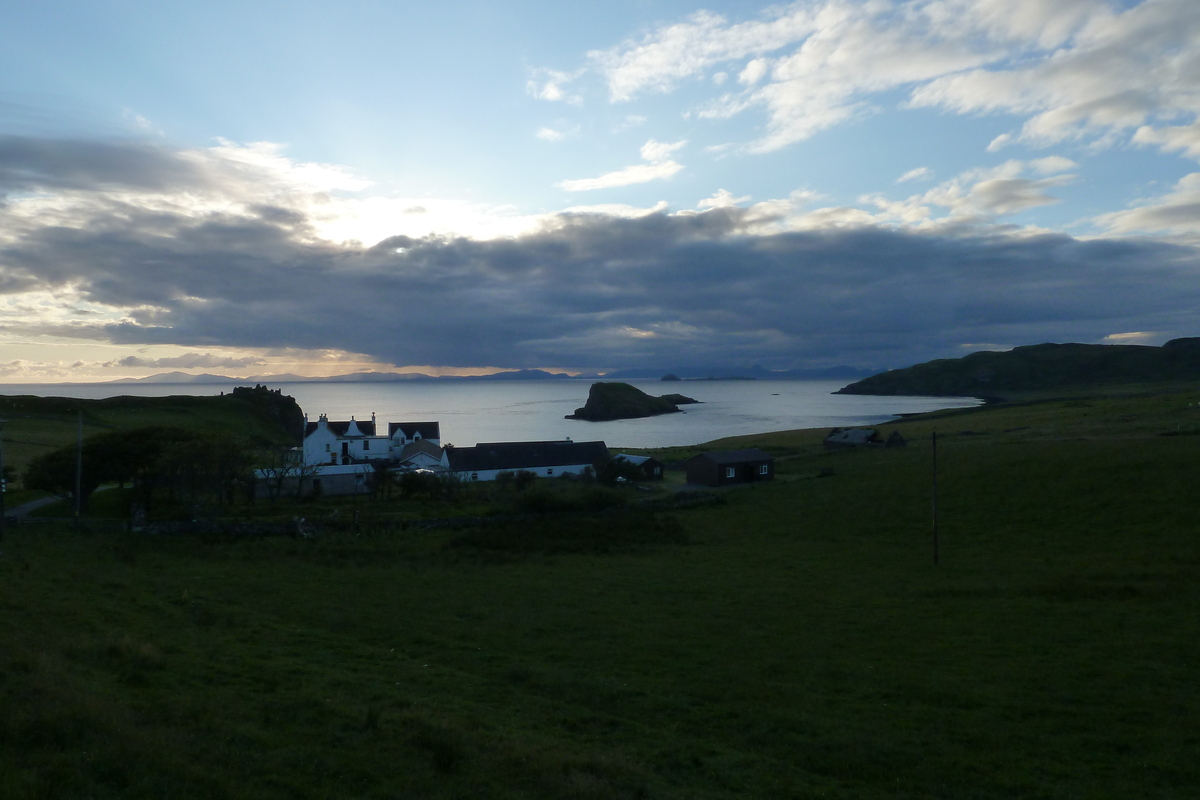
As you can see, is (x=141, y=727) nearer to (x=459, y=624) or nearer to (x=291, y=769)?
(x=291, y=769)

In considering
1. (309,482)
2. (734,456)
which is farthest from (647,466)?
(309,482)

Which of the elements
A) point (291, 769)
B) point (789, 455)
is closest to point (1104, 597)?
point (291, 769)

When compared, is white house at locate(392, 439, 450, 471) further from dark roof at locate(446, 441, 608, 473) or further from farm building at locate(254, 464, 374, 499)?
farm building at locate(254, 464, 374, 499)

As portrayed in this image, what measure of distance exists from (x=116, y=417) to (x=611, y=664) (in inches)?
4126

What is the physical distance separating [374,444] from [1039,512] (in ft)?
200

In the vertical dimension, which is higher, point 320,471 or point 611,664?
point 320,471

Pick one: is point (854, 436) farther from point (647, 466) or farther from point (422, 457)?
point (422, 457)

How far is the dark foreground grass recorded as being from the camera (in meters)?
9.09

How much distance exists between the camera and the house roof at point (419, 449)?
68.6 meters

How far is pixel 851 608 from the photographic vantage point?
2177 cm

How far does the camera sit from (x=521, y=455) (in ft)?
211

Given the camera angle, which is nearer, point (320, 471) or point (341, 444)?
point (320, 471)

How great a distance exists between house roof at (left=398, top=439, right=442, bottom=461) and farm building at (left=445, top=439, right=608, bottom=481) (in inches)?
220

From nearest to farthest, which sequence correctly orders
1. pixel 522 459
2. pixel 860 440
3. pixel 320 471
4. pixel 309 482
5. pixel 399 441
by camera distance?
pixel 309 482 → pixel 320 471 → pixel 522 459 → pixel 860 440 → pixel 399 441
